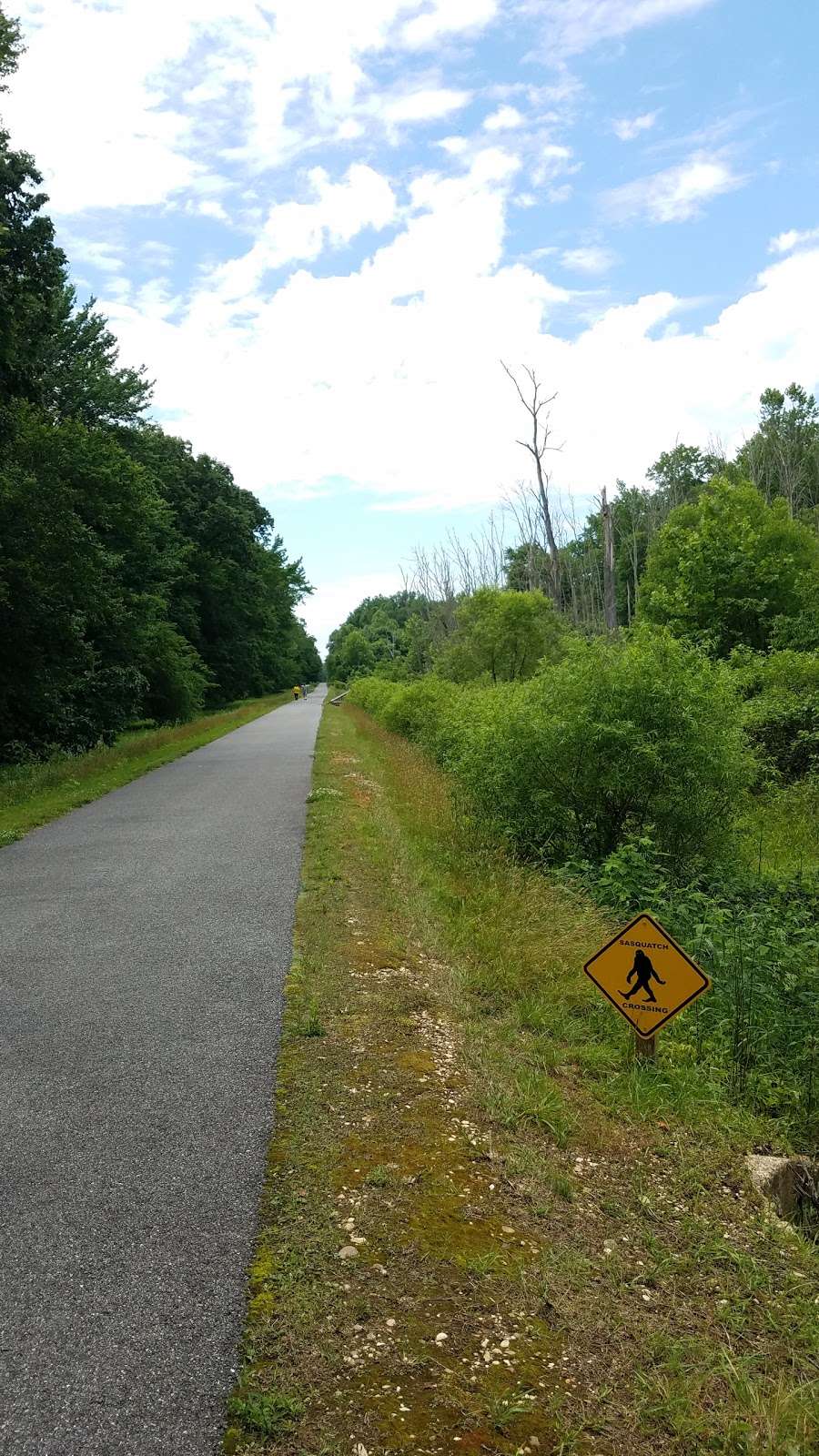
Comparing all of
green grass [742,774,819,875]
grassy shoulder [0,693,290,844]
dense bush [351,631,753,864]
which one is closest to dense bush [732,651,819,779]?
green grass [742,774,819,875]

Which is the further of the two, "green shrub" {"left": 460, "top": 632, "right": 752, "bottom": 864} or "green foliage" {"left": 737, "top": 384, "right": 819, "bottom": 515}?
"green foliage" {"left": 737, "top": 384, "right": 819, "bottom": 515}

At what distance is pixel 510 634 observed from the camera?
2761 centimetres

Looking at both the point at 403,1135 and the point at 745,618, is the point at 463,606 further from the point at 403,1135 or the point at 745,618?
the point at 403,1135

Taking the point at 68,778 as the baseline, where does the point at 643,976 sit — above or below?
below

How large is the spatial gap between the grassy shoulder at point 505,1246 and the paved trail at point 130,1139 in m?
0.16

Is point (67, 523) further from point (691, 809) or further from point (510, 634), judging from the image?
point (510, 634)

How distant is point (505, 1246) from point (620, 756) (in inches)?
247

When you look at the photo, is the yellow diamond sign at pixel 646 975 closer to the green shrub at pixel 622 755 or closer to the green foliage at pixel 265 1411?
the green foliage at pixel 265 1411

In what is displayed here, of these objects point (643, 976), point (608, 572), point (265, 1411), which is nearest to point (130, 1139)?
point (265, 1411)

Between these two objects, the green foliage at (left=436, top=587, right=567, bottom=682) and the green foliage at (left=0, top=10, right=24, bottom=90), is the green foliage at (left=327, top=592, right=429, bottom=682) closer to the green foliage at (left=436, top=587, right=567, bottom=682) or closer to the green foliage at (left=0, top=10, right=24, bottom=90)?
the green foliage at (left=436, top=587, right=567, bottom=682)

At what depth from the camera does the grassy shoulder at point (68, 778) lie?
11.7 meters

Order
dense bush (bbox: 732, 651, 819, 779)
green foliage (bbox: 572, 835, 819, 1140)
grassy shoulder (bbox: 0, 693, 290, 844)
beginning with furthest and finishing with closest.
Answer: dense bush (bbox: 732, 651, 819, 779) < grassy shoulder (bbox: 0, 693, 290, 844) < green foliage (bbox: 572, 835, 819, 1140)

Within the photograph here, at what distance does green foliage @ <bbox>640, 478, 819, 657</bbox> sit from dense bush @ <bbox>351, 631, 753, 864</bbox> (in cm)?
1344

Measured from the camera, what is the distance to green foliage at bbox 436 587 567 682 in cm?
2739
